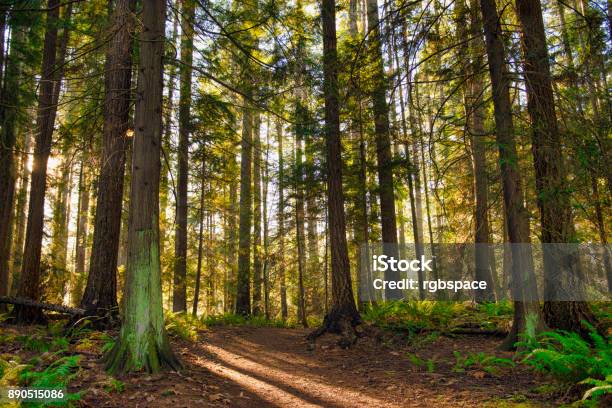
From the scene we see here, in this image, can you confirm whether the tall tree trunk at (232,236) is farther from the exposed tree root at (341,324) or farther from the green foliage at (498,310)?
the green foliage at (498,310)

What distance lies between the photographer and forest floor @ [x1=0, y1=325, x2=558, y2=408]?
4461mm

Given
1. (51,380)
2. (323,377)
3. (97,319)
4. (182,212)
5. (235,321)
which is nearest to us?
(51,380)

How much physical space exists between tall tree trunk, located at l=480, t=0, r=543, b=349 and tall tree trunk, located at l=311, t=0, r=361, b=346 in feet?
10.2

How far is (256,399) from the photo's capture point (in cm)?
514

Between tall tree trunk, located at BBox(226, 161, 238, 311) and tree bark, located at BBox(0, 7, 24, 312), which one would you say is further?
tall tree trunk, located at BBox(226, 161, 238, 311)

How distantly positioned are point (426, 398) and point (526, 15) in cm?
658

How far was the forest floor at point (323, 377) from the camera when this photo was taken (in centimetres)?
446

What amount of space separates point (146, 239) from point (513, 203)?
5767mm

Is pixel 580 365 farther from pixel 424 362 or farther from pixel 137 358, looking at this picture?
pixel 137 358

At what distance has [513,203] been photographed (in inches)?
258

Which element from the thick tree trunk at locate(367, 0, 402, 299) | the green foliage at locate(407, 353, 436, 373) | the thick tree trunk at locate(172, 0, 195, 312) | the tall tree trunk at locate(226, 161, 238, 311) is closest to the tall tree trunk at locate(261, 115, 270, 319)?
the tall tree trunk at locate(226, 161, 238, 311)

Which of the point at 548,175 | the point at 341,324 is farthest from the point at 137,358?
the point at 548,175

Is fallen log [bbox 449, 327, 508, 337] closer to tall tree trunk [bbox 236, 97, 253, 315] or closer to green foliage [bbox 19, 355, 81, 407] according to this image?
green foliage [bbox 19, 355, 81, 407]

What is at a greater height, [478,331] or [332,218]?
[332,218]
